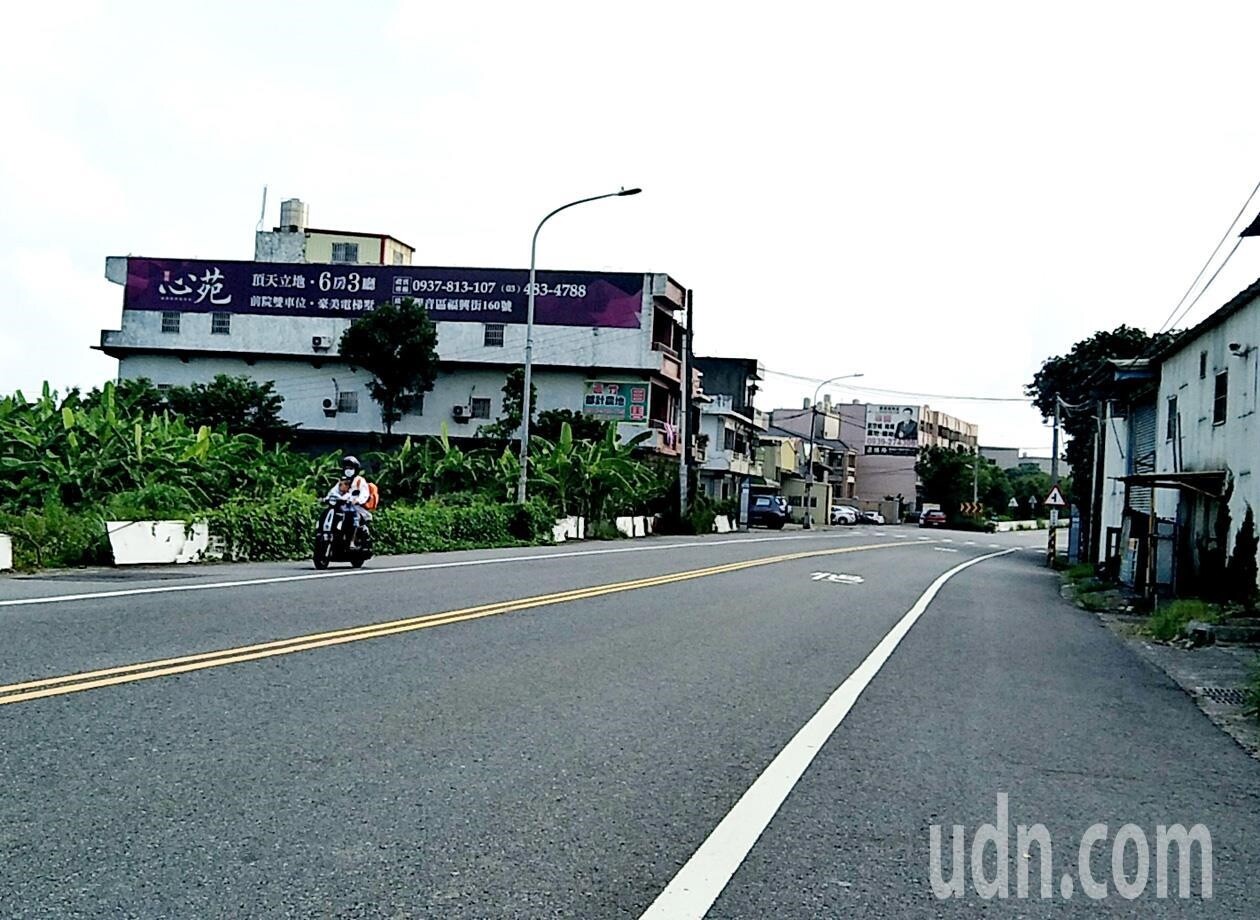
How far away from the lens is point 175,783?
602cm

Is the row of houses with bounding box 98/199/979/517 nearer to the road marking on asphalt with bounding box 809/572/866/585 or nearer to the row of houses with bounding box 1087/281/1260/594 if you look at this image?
the row of houses with bounding box 1087/281/1260/594

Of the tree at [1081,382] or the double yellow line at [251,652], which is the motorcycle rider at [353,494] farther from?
the tree at [1081,382]

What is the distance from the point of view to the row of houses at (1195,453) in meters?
20.9

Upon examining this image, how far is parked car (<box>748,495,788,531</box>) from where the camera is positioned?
7212 cm

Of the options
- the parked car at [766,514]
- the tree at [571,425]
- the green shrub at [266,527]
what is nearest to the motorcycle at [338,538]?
the green shrub at [266,527]

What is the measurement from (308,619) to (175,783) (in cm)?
607

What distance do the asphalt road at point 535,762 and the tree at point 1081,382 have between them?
4084 centimetres

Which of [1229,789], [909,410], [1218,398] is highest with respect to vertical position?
[909,410]

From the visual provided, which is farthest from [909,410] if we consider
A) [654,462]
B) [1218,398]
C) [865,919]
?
[865,919]

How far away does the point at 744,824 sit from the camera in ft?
19.8

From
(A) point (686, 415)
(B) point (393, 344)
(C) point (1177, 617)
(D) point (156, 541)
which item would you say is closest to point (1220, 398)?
(C) point (1177, 617)

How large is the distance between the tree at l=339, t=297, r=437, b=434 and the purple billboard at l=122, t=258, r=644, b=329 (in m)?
3.64

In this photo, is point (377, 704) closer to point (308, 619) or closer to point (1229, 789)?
point (308, 619)

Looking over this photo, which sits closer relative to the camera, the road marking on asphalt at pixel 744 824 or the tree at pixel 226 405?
the road marking on asphalt at pixel 744 824
